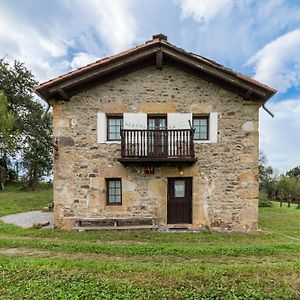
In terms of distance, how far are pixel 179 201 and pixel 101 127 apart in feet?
13.7

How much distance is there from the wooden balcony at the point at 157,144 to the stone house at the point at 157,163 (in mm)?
323

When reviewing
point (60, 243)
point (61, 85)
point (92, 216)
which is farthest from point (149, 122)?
point (60, 243)

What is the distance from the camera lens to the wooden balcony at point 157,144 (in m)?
10.4

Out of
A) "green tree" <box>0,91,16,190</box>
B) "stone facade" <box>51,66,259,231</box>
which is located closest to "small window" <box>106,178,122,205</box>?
"stone facade" <box>51,66,259,231</box>

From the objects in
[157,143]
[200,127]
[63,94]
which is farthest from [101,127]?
[200,127]

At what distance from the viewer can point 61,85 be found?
10.4m

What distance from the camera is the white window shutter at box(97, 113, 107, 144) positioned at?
10852 millimetres

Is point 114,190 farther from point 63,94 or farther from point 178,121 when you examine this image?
point 63,94

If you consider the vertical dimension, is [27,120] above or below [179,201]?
above

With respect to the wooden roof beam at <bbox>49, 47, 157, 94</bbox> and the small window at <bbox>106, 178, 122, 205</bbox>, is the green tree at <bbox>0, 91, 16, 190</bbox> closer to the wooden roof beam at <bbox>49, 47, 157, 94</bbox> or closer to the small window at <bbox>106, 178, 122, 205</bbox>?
the wooden roof beam at <bbox>49, 47, 157, 94</bbox>

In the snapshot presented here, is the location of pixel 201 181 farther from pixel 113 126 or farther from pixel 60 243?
A: pixel 60 243

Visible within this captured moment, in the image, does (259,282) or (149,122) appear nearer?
(259,282)

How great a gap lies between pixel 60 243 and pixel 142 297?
438cm

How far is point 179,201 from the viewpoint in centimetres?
1099
